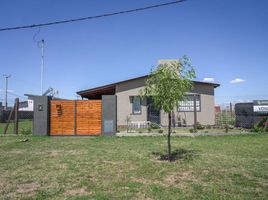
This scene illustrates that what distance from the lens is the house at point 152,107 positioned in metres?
19.3

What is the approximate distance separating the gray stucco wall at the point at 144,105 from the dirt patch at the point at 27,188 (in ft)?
44.8

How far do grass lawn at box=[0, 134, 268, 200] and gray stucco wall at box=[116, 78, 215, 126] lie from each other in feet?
31.3

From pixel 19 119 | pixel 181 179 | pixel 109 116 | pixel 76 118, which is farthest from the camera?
pixel 19 119

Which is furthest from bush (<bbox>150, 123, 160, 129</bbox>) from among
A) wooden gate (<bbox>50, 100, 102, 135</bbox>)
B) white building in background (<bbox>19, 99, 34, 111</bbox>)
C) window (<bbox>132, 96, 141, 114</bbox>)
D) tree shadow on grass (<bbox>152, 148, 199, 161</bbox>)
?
white building in background (<bbox>19, 99, 34, 111</bbox>)

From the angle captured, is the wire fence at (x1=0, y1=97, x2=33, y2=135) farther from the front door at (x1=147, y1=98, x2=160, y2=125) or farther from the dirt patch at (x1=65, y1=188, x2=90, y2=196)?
the dirt patch at (x1=65, y1=188, x2=90, y2=196)

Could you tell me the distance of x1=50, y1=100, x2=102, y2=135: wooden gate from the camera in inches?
560

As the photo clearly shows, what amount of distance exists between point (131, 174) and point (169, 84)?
9.36 ft

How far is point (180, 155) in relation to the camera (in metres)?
8.64

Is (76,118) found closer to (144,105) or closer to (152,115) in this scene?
(144,105)

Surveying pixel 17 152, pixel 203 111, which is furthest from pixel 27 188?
pixel 203 111

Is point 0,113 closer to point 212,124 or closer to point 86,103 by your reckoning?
point 86,103

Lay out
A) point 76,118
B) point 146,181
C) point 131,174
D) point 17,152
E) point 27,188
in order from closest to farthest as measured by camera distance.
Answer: point 27,188, point 146,181, point 131,174, point 17,152, point 76,118

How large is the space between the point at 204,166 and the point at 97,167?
2.93 meters

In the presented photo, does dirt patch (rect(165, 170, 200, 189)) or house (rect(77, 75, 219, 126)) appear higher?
house (rect(77, 75, 219, 126))
